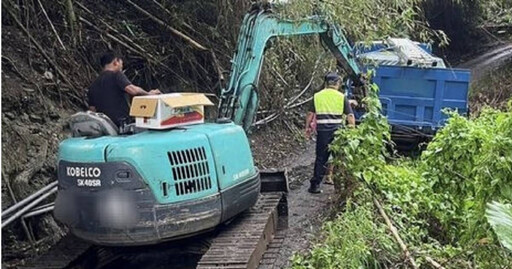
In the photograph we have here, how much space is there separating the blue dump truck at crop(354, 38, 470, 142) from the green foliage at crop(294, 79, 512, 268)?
109 inches

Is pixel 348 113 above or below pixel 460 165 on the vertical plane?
above

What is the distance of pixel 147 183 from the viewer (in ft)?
14.9

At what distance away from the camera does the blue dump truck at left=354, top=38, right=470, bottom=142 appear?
1062 cm

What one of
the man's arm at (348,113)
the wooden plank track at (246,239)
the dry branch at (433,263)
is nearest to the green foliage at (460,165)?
the dry branch at (433,263)

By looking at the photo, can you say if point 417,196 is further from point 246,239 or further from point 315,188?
point 246,239

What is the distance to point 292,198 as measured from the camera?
8289mm

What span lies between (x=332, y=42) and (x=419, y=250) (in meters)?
3.81

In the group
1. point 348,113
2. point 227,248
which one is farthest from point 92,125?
point 348,113

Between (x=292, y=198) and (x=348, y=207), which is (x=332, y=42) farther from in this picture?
(x=348, y=207)

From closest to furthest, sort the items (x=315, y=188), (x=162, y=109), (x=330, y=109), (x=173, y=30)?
(x=162, y=109), (x=330, y=109), (x=315, y=188), (x=173, y=30)

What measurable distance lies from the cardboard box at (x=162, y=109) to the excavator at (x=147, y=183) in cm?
7

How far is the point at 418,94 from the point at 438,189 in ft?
14.3

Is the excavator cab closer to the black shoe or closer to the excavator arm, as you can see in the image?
the excavator arm

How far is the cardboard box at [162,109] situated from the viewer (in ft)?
15.8
